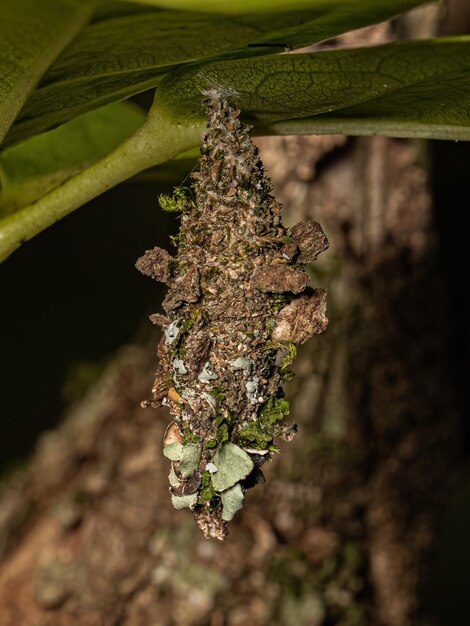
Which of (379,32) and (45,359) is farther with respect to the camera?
(45,359)

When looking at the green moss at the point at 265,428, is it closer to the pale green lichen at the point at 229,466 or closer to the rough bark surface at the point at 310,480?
the pale green lichen at the point at 229,466

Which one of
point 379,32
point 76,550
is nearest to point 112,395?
point 76,550

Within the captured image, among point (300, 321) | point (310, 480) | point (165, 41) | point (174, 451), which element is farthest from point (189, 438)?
point (310, 480)

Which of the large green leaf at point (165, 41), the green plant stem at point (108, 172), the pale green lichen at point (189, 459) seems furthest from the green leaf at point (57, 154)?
the pale green lichen at point (189, 459)

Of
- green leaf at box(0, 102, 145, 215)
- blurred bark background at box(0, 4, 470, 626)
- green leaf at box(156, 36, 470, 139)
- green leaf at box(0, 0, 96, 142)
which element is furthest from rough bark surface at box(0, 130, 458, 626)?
green leaf at box(0, 0, 96, 142)

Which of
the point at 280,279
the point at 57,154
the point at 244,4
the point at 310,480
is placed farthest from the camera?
the point at 310,480

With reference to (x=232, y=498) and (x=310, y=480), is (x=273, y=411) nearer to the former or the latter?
(x=232, y=498)

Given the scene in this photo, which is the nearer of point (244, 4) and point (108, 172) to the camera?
point (244, 4)

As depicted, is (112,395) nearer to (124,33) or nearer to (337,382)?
(337,382)
